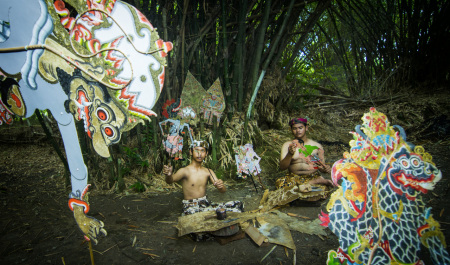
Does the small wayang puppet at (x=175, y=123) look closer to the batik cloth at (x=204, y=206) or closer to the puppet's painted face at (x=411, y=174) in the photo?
the batik cloth at (x=204, y=206)

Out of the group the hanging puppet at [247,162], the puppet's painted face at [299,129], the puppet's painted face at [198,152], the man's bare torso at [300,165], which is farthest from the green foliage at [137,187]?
the puppet's painted face at [299,129]

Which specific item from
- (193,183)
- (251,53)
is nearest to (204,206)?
(193,183)

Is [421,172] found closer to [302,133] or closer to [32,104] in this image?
[302,133]

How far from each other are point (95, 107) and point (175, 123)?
101 centimetres

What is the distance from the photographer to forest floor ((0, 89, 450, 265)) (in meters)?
1.65

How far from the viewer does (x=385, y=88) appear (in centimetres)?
447

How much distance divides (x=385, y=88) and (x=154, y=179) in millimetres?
4286

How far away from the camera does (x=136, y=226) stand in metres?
2.09

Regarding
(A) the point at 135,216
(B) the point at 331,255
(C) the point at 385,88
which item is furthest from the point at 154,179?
(C) the point at 385,88

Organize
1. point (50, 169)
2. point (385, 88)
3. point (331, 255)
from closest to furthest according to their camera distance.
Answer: point (331, 255) → point (50, 169) → point (385, 88)

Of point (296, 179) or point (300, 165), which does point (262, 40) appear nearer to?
point (300, 165)

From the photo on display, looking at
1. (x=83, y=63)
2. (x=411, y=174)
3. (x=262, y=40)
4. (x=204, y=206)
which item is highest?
(x=262, y=40)

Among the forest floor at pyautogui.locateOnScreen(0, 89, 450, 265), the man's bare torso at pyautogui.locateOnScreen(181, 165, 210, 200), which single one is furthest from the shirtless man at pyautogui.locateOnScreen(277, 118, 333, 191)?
the man's bare torso at pyautogui.locateOnScreen(181, 165, 210, 200)

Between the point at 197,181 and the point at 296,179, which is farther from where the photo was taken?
the point at 296,179
